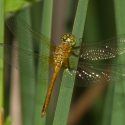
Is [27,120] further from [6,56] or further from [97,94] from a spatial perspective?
[97,94]

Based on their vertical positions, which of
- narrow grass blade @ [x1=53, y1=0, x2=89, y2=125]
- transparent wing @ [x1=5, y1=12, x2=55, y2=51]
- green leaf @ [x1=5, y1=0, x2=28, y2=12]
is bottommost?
narrow grass blade @ [x1=53, y1=0, x2=89, y2=125]

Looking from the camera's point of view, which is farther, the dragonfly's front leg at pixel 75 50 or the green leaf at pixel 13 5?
the dragonfly's front leg at pixel 75 50

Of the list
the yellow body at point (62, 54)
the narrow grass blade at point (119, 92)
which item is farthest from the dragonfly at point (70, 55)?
the narrow grass blade at point (119, 92)

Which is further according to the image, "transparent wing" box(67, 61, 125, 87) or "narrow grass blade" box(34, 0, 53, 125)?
"transparent wing" box(67, 61, 125, 87)

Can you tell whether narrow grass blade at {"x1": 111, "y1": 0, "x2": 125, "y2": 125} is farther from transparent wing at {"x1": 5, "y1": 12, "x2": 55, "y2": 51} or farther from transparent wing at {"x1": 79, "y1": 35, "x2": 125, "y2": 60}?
transparent wing at {"x1": 5, "y1": 12, "x2": 55, "y2": 51}

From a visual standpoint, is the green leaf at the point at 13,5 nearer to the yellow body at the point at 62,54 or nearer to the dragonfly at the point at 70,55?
the dragonfly at the point at 70,55

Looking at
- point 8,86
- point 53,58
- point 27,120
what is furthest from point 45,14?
point 8,86

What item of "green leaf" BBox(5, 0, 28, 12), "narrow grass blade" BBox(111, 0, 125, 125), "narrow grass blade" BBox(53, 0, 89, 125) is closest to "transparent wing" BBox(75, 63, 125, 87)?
"narrow grass blade" BBox(111, 0, 125, 125)

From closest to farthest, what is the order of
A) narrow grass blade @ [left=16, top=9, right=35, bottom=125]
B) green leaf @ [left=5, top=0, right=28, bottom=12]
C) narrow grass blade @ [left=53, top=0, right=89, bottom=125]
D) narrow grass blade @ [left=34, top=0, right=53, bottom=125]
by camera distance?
narrow grass blade @ [left=53, top=0, right=89, bottom=125], narrow grass blade @ [left=34, top=0, right=53, bottom=125], green leaf @ [left=5, top=0, right=28, bottom=12], narrow grass blade @ [left=16, top=9, right=35, bottom=125]
